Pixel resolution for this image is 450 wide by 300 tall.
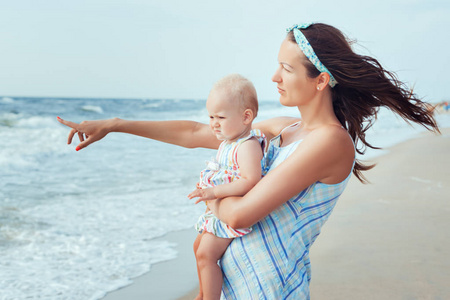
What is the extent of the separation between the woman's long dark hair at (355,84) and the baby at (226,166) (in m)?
0.26

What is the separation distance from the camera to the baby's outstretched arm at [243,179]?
1.62 metres

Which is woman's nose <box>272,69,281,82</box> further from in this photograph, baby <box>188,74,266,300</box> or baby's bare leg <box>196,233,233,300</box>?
baby's bare leg <box>196,233,233,300</box>

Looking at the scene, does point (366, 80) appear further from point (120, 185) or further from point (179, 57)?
point (179, 57)

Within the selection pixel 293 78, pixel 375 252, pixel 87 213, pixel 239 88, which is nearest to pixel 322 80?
pixel 293 78

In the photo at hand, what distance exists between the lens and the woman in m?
1.56

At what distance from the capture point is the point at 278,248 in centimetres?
163

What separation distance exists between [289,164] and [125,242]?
10.4 ft

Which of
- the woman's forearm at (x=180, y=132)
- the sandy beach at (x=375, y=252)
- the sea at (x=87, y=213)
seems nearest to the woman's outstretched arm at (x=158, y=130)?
the woman's forearm at (x=180, y=132)

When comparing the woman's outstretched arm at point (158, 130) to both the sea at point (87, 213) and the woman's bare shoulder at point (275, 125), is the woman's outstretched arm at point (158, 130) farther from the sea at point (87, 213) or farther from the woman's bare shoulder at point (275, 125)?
the sea at point (87, 213)

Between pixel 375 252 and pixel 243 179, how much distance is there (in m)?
2.80

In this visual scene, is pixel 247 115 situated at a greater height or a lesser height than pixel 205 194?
greater

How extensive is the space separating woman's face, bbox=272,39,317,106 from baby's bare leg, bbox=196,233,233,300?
0.53 m

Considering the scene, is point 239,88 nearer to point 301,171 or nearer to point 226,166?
point 226,166

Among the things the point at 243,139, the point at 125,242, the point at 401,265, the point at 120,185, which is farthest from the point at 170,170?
the point at 243,139
